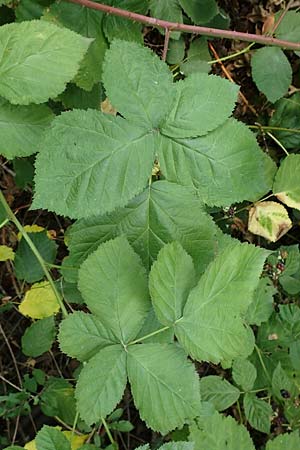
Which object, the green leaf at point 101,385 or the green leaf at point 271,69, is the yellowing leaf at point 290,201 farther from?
the green leaf at point 101,385

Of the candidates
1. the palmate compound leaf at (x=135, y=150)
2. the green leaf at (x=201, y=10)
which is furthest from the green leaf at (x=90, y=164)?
the green leaf at (x=201, y=10)

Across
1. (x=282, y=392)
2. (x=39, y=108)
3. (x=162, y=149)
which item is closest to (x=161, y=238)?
(x=162, y=149)

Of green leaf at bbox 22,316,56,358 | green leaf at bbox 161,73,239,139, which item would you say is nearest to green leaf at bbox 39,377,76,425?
green leaf at bbox 22,316,56,358

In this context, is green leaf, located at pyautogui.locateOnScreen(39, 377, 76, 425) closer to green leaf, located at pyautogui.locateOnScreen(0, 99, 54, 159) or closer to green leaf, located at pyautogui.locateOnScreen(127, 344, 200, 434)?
green leaf, located at pyautogui.locateOnScreen(127, 344, 200, 434)

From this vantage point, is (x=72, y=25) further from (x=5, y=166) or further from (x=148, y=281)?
(x=5, y=166)

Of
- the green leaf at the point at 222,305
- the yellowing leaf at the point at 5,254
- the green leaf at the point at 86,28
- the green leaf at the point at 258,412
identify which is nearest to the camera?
the green leaf at the point at 222,305

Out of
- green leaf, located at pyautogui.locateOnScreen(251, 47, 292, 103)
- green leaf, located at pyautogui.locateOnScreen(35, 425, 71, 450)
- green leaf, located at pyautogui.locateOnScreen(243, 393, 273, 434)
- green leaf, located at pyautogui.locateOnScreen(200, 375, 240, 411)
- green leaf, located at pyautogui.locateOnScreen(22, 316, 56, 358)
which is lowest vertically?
green leaf, located at pyautogui.locateOnScreen(243, 393, 273, 434)
